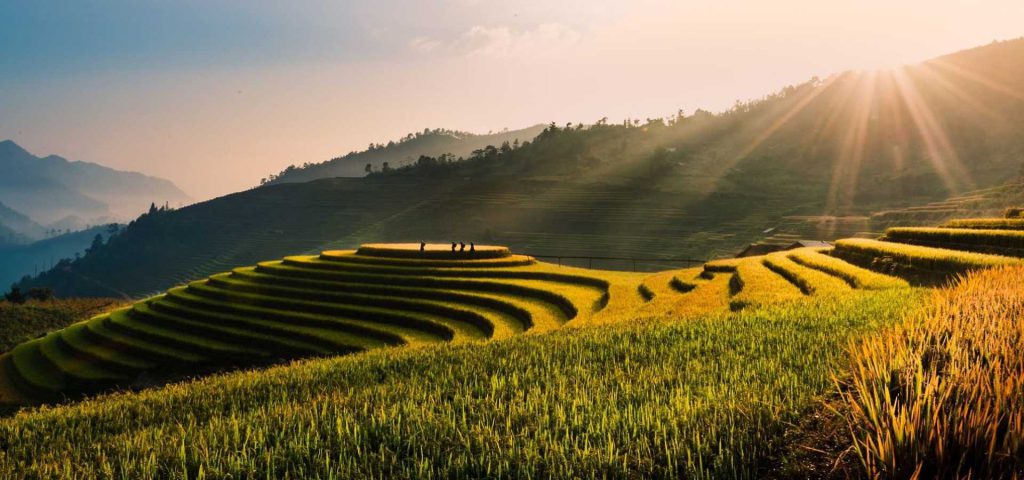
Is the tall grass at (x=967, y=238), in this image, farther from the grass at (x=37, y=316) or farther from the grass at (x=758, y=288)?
the grass at (x=37, y=316)

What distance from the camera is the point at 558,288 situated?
34.2 m

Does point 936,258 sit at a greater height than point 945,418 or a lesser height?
lesser

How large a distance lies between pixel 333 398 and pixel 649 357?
4943mm

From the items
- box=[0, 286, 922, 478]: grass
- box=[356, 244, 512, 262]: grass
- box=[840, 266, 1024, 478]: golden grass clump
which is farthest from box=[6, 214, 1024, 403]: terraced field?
box=[840, 266, 1024, 478]: golden grass clump

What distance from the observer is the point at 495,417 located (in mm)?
6008

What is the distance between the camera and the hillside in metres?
105

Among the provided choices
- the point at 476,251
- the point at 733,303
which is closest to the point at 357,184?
the point at 476,251

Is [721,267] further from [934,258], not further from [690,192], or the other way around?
[690,192]

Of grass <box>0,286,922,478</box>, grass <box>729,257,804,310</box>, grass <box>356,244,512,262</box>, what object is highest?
grass <box>0,286,922,478</box>

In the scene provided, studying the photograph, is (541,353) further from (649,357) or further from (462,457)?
(462,457)

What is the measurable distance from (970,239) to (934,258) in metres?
5.88

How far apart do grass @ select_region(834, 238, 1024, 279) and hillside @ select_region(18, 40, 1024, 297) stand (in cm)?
5993

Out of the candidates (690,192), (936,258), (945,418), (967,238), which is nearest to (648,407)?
(945,418)

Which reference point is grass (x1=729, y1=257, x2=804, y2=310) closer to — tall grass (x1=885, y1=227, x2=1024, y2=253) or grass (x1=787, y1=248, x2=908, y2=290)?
grass (x1=787, y1=248, x2=908, y2=290)
